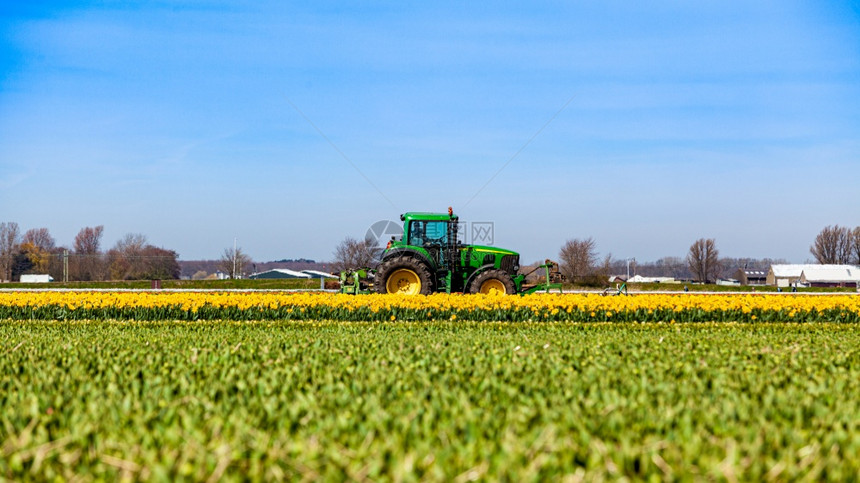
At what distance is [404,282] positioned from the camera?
21391 millimetres

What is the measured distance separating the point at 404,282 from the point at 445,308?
3.16m

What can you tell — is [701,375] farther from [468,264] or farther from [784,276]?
[784,276]

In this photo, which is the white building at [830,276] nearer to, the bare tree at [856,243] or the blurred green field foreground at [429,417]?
the bare tree at [856,243]

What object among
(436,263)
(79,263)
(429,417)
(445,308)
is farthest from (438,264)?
(79,263)

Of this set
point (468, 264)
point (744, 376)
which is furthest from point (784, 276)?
point (744, 376)

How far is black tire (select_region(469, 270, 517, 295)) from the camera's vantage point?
69.3ft

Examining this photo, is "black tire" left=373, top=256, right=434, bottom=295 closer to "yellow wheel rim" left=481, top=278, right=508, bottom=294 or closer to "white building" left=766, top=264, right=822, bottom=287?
"yellow wheel rim" left=481, top=278, right=508, bottom=294

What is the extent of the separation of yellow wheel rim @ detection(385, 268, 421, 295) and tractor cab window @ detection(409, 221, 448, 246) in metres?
Answer: 0.92

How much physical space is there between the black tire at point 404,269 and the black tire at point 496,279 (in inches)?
50.6

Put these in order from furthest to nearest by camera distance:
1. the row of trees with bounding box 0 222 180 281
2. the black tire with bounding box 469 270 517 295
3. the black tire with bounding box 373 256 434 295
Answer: the row of trees with bounding box 0 222 180 281 → the black tire with bounding box 469 270 517 295 → the black tire with bounding box 373 256 434 295

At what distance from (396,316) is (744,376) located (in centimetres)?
1303

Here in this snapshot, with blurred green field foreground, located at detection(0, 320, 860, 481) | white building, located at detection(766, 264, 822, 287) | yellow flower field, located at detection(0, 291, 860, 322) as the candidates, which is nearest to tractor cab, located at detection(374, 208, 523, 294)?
yellow flower field, located at detection(0, 291, 860, 322)

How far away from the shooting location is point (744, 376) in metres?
5.96

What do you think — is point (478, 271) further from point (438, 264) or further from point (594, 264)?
point (594, 264)
